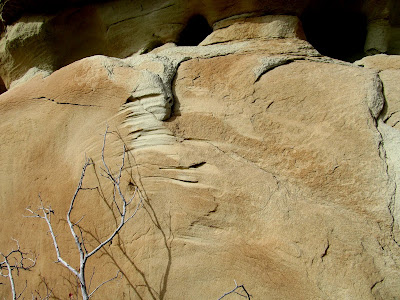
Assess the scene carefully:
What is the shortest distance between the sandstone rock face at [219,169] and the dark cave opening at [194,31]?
89cm

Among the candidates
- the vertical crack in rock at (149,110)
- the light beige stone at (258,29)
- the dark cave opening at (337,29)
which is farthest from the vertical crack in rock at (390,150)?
the dark cave opening at (337,29)

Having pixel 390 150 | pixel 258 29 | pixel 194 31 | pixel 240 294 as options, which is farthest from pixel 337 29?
pixel 240 294

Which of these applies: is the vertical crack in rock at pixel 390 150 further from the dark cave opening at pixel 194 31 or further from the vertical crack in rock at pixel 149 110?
the dark cave opening at pixel 194 31

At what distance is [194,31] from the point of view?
4.05 meters

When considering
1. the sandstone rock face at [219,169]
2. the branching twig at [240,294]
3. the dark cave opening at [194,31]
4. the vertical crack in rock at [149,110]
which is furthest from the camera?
the dark cave opening at [194,31]

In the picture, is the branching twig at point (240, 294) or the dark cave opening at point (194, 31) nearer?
the branching twig at point (240, 294)

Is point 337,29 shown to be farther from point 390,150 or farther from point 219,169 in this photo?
point 219,169

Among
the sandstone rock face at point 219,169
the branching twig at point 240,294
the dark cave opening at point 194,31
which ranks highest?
the dark cave opening at point 194,31

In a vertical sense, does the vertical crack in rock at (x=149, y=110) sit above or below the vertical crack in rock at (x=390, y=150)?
above

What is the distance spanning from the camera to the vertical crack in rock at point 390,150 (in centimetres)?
207

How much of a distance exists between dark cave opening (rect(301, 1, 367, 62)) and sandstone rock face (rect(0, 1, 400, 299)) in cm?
94

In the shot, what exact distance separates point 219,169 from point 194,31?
2.22 metres

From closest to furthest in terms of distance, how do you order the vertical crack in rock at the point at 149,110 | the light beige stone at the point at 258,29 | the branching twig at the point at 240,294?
the branching twig at the point at 240,294 < the vertical crack in rock at the point at 149,110 < the light beige stone at the point at 258,29

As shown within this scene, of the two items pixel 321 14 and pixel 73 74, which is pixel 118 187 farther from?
pixel 321 14
